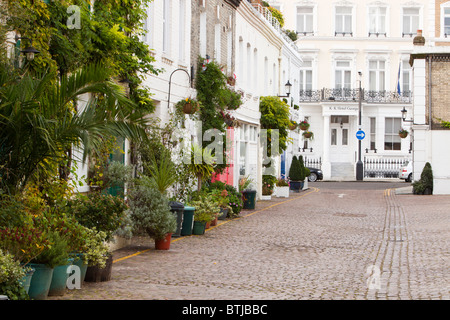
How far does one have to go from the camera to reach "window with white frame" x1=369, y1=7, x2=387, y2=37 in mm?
52219

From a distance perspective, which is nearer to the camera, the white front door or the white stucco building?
the white stucco building

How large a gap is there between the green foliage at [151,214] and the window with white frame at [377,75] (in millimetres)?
41853

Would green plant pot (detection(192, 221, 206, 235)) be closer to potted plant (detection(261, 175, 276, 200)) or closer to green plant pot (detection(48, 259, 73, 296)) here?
green plant pot (detection(48, 259, 73, 296))

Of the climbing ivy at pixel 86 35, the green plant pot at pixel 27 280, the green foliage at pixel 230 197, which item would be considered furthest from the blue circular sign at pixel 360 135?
the green plant pot at pixel 27 280

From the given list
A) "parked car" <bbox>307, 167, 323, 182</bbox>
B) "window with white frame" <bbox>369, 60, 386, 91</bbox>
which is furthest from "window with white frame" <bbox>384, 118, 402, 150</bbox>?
"parked car" <bbox>307, 167, 323, 182</bbox>

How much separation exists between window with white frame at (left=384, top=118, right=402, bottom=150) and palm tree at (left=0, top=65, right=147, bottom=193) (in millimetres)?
44201

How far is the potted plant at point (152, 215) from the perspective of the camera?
12242 mm

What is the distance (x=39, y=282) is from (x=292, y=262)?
15.7 feet

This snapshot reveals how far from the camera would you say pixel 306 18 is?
52781 millimetres

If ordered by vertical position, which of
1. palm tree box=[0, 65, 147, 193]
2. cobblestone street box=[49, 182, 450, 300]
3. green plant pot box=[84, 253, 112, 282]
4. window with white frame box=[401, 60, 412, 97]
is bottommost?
A: cobblestone street box=[49, 182, 450, 300]

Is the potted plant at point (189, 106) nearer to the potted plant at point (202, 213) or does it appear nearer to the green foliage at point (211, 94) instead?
the potted plant at point (202, 213)

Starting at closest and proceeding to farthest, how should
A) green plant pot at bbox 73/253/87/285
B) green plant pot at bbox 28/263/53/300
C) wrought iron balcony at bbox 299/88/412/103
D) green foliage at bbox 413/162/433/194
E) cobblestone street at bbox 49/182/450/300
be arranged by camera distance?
green plant pot at bbox 28/263/53/300, green plant pot at bbox 73/253/87/285, cobblestone street at bbox 49/182/450/300, green foliage at bbox 413/162/433/194, wrought iron balcony at bbox 299/88/412/103

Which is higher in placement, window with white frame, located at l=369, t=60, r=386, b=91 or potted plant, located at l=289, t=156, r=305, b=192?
window with white frame, located at l=369, t=60, r=386, b=91

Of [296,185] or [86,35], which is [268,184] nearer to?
[296,185]
